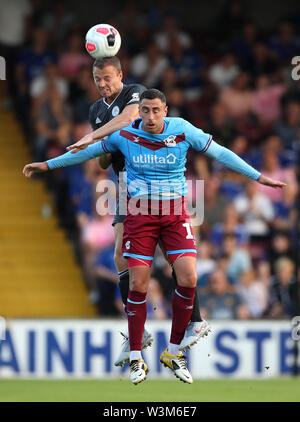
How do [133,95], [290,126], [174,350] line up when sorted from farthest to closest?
1. [290,126]
2. [133,95]
3. [174,350]

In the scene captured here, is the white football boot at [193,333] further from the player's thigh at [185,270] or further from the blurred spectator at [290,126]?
the blurred spectator at [290,126]

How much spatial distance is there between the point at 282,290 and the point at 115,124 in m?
4.88

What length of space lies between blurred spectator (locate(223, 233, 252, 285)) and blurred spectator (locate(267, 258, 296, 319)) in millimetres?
410

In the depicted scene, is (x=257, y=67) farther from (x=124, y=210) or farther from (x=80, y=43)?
(x=124, y=210)

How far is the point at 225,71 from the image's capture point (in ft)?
53.0

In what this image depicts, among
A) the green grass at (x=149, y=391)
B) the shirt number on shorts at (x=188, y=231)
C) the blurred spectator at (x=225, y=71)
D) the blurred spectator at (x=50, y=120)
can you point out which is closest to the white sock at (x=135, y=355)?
the shirt number on shorts at (x=188, y=231)

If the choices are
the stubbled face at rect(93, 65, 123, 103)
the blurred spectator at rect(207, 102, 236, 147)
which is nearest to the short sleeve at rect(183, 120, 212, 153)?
the stubbled face at rect(93, 65, 123, 103)

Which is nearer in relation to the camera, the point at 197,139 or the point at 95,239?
the point at 197,139

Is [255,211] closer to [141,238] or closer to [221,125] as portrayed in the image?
[221,125]

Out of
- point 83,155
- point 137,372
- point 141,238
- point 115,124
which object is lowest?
point 137,372

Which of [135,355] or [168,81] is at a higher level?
[168,81]

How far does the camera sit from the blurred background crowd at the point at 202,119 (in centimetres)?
1343

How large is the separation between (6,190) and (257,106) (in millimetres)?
3877
